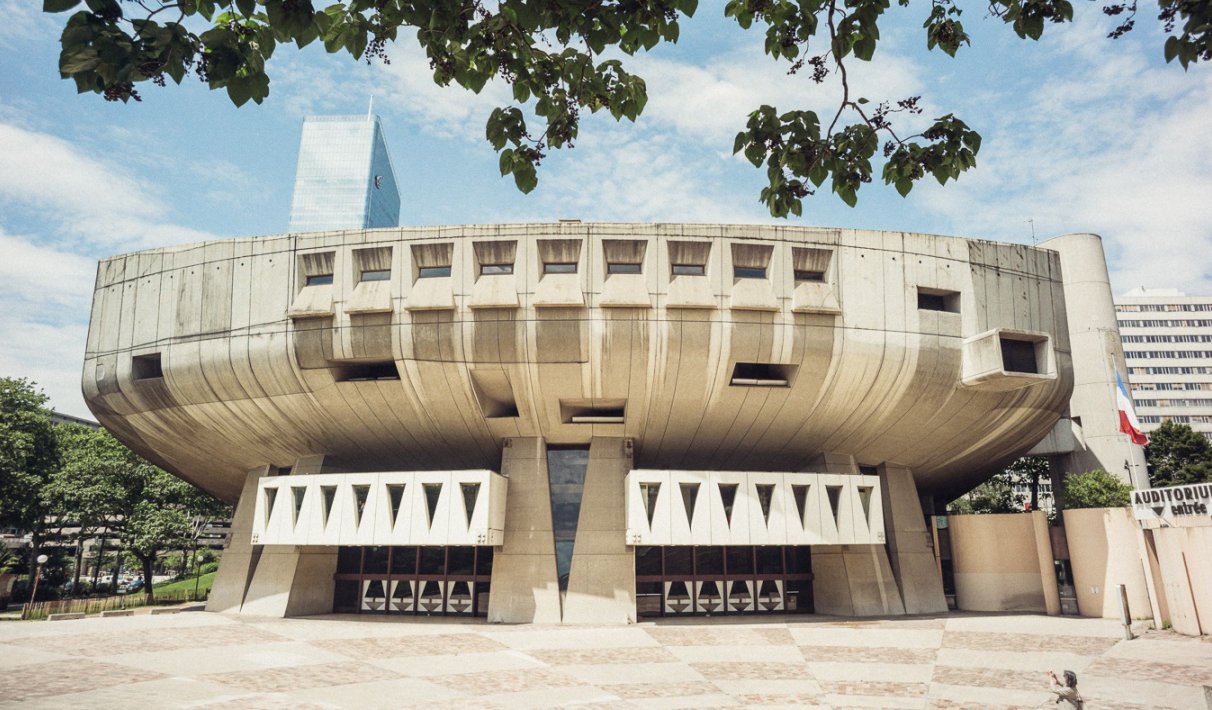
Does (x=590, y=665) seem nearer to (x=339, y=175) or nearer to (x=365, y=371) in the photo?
(x=365, y=371)

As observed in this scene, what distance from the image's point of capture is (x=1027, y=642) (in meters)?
20.2

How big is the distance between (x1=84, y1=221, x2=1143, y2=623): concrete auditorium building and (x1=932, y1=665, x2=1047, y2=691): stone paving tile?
807cm

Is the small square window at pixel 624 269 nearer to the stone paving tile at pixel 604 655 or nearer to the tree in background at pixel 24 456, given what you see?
the stone paving tile at pixel 604 655

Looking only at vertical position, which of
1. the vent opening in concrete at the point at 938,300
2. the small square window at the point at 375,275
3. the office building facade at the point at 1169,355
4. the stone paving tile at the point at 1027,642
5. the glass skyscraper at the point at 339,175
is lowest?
the stone paving tile at the point at 1027,642

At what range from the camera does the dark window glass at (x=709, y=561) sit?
28375mm

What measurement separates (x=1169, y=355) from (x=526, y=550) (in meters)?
112

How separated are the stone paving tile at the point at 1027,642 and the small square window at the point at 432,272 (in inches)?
767

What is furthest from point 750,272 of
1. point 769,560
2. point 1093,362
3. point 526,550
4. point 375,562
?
point 1093,362

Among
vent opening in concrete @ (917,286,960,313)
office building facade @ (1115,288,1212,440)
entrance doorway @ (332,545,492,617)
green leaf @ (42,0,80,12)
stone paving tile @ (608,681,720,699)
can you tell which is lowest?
stone paving tile @ (608,681,720,699)

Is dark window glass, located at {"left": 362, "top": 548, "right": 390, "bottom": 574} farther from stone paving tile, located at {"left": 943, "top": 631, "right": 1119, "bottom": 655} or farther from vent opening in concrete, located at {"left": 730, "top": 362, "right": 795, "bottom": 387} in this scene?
stone paving tile, located at {"left": 943, "top": 631, "right": 1119, "bottom": 655}

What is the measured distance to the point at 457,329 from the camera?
78.5ft

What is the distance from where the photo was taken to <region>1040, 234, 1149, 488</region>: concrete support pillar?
43.8 metres

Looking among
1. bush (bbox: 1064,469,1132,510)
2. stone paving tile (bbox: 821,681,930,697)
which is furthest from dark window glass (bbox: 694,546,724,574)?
bush (bbox: 1064,469,1132,510)

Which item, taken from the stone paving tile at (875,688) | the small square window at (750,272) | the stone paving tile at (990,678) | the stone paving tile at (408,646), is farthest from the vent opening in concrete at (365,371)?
the stone paving tile at (990,678)
